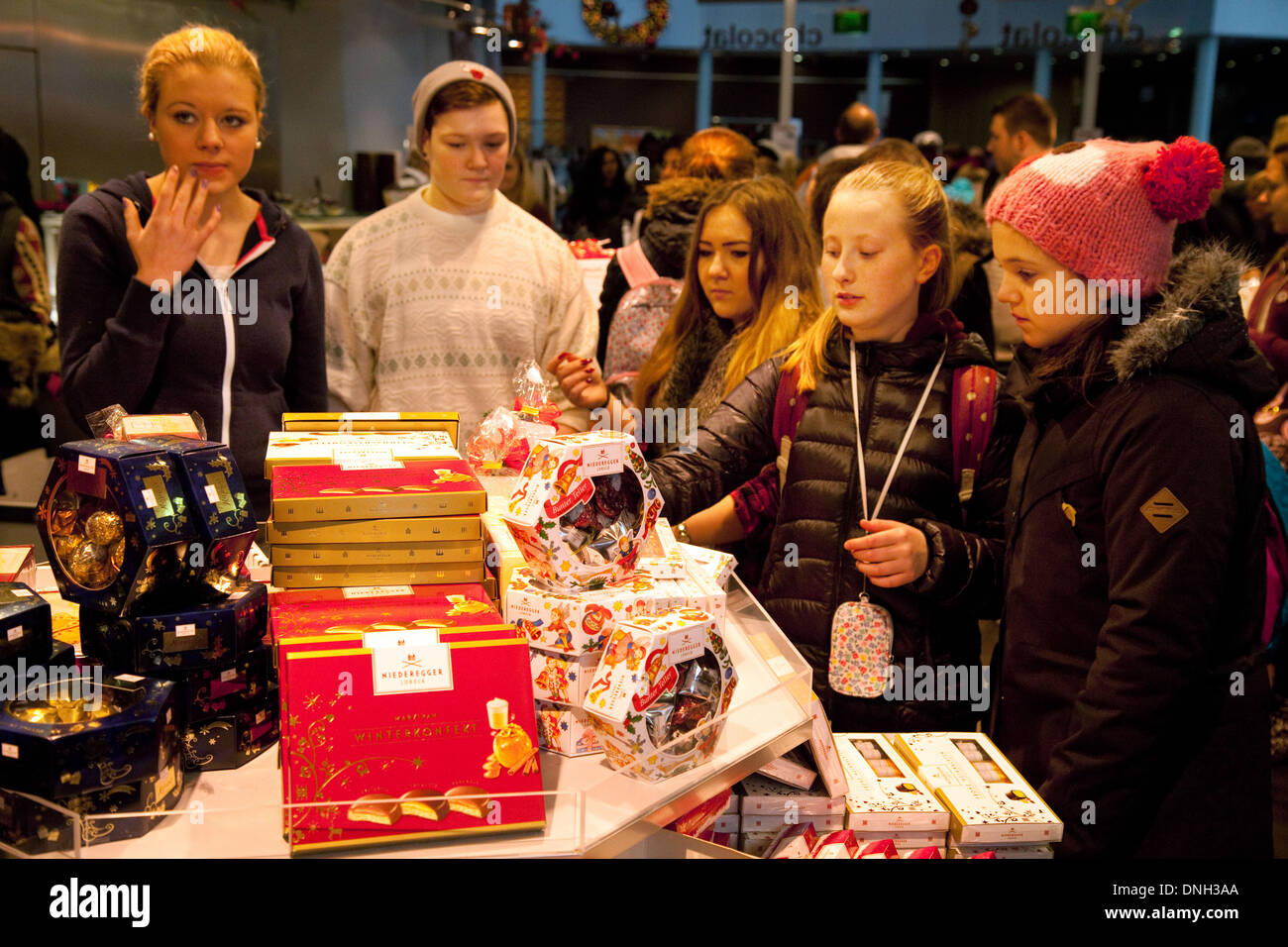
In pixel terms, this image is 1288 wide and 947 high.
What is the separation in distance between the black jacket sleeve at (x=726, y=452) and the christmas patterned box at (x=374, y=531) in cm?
69

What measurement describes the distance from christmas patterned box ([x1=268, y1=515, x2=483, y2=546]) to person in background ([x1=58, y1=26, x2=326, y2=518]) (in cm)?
97

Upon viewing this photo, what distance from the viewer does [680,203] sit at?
3611 millimetres

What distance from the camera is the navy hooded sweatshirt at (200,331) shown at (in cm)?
224

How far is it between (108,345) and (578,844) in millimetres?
1644

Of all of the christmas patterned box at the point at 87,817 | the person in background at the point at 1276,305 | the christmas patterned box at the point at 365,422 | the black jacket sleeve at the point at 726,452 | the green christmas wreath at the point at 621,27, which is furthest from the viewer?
the green christmas wreath at the point at 621,27

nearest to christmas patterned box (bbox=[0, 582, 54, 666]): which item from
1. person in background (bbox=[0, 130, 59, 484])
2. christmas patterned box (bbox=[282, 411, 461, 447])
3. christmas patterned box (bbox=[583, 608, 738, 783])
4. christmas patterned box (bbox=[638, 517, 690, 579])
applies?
christmas patterned box (bbox=[282, 411, 461, 447])

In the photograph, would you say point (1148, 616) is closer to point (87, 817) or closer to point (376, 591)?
point (376, 591)

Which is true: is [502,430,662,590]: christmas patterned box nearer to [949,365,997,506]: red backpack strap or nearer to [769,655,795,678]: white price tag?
[769,655,795,678]: white price tag

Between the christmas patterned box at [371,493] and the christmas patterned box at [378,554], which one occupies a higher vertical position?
the christmas patterned box at [371,493]

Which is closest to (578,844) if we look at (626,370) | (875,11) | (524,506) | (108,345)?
(524,506)

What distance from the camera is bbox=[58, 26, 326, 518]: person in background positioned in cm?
224

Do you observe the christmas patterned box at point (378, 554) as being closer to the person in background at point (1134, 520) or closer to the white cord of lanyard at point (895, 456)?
the white cord of lanyard at point (895, 456)

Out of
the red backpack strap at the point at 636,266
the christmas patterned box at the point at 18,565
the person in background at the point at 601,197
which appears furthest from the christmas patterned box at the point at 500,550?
the person in background at the point at 601,197

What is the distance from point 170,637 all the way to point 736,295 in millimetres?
1954
